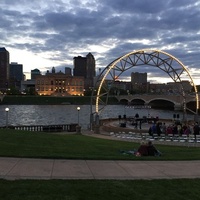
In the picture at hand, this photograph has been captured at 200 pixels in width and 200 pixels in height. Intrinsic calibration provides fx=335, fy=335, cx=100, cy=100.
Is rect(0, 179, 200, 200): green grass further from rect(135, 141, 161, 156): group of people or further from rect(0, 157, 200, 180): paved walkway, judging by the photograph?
rect(135, 141, 161, 156): group of people

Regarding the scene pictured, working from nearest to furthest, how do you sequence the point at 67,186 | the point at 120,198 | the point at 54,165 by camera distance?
the point at 120,198 → the point at 67,186 → the point at 54,165

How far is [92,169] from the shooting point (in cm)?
1211

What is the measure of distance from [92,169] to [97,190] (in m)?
3.09

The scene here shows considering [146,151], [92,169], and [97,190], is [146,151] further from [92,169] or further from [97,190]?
[97,190]

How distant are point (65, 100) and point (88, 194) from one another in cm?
18647

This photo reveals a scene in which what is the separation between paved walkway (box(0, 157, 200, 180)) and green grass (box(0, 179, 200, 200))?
88cm

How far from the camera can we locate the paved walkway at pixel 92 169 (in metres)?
10.9

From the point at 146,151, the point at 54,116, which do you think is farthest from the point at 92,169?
the point at 54,116

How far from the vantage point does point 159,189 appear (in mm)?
9656

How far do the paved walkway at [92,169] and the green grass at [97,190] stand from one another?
0.88m

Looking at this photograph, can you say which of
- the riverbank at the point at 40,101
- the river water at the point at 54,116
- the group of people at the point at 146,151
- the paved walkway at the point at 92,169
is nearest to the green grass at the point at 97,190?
the paved walkway at the point at 92,169

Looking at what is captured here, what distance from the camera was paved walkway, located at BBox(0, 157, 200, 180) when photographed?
1091cm

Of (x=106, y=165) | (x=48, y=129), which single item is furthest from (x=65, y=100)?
(x=106, y=165)

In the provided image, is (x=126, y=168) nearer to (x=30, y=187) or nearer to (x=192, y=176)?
(x=192, y=176)
